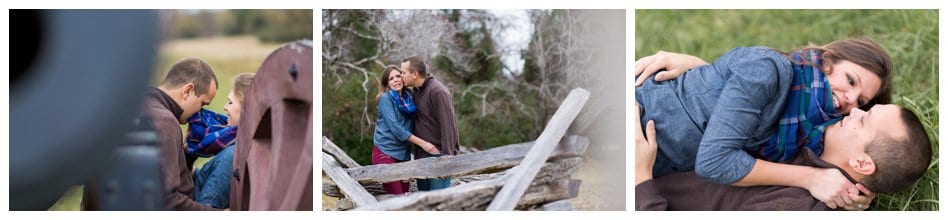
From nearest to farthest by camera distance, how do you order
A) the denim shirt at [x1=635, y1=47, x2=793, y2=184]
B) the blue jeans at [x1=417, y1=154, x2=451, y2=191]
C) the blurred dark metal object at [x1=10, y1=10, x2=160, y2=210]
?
the blurred dark metal object at [x1=10, y1=10, x2=160, y2=210] → the denim shirt at [x1=635, y1=47, x2=793, y2=184] → the blue jeans at [x1=417, y1=154, x2=451, y2=191]

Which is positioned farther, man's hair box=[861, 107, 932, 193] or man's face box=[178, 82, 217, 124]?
man's hair box=[861, 107, 932, 193]

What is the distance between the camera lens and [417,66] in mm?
4250

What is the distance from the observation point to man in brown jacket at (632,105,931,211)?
167 inches

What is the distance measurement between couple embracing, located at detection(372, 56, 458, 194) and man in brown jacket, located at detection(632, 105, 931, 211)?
81cm

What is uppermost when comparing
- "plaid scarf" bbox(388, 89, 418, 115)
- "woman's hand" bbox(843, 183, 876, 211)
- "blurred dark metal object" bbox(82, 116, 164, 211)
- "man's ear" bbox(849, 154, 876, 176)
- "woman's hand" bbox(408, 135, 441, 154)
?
"plaid scarf" bbox(388, 89, 418, 115)

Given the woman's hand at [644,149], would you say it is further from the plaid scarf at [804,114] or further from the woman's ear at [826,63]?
the woman's ear at [826,63]

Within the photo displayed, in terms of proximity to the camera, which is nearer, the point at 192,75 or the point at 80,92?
the point at 80,92

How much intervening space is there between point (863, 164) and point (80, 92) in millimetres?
3741

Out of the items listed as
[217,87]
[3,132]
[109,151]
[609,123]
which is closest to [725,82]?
[609,123]

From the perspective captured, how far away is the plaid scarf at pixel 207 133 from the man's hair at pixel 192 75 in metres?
0.10

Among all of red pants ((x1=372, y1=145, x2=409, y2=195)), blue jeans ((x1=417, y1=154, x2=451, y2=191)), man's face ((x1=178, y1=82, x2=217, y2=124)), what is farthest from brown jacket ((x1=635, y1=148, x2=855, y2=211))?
man's face ((x1=178, y1=82, x2=217, y2=124))

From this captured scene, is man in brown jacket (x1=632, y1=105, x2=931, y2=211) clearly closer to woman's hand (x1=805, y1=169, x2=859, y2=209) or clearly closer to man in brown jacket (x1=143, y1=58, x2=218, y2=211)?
woman's hand (x1=805, y1=169, x2=859, y2=209)

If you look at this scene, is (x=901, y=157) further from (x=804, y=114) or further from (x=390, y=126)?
(x=390, y=126)

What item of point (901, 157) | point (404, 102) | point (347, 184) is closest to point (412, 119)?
point (404, 102)
